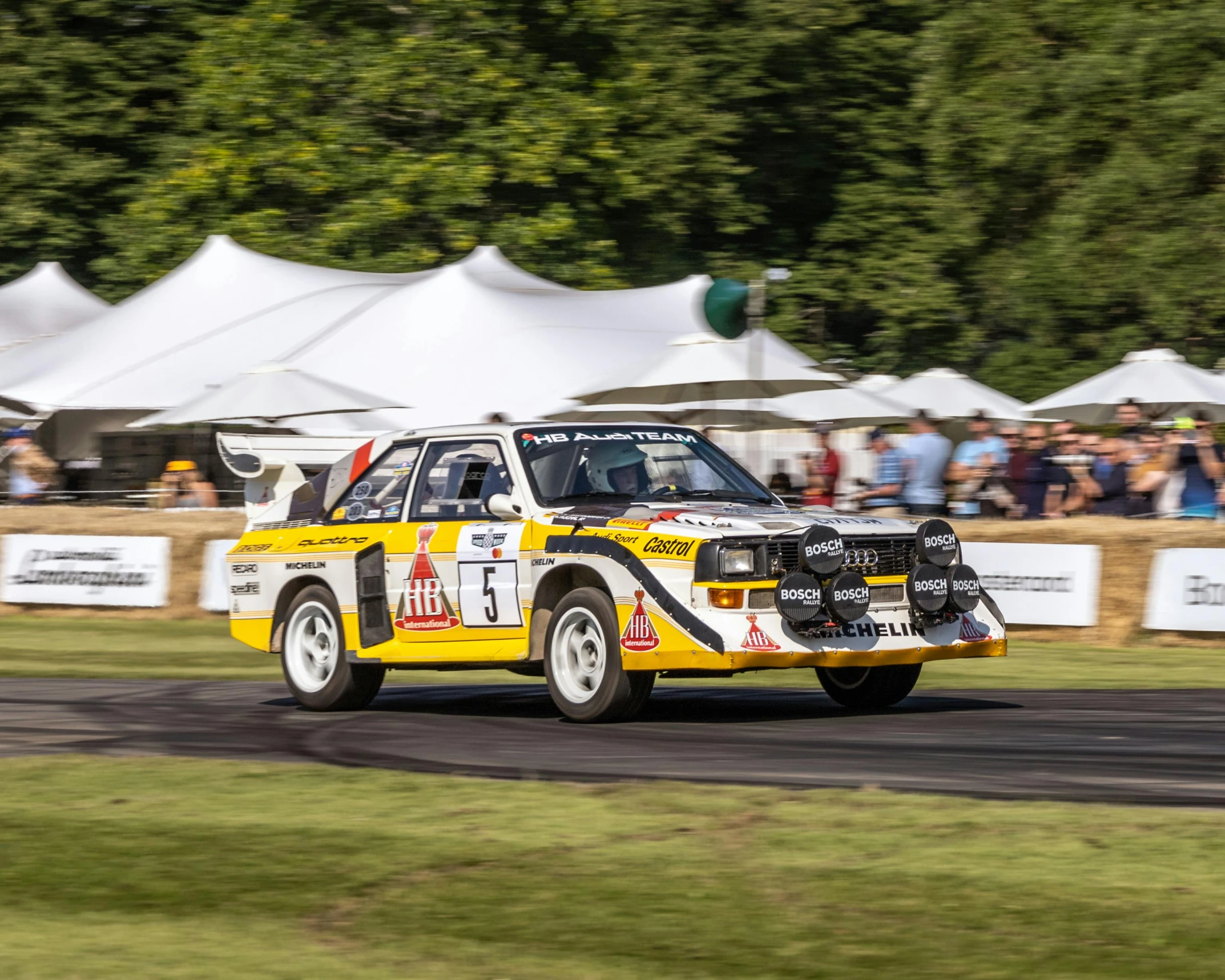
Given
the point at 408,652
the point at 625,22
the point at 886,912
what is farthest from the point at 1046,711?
the point at 625,22

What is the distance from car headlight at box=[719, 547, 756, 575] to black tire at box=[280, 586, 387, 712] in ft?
9.58

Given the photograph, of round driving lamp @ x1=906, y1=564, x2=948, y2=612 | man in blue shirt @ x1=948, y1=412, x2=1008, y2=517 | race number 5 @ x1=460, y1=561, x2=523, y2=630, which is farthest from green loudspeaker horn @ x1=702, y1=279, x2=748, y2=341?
round driving lamp @ x1=906, y1=564, x2=948, y2=612

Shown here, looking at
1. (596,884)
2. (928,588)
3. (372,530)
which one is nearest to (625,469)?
(372,530)

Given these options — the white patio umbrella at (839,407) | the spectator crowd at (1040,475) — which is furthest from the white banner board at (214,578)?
the white patio umbrella at (839,407)

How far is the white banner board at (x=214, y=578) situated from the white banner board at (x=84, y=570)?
45 cm

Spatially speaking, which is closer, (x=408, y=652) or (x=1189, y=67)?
(x=408, y=652)

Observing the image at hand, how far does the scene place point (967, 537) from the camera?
1711 cm

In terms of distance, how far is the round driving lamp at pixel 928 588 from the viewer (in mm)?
10750

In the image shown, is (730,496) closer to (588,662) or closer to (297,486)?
(588,662)

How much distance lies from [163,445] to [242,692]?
62.6ft

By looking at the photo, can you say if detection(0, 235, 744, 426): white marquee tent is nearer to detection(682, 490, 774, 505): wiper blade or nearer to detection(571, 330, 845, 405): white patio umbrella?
detection(571, 330, 845, 405): white patio umbrella

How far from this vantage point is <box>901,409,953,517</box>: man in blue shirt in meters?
19.0

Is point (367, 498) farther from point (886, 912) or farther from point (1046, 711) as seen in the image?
point (886, 912)

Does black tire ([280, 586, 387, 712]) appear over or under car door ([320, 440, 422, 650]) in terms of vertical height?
under
